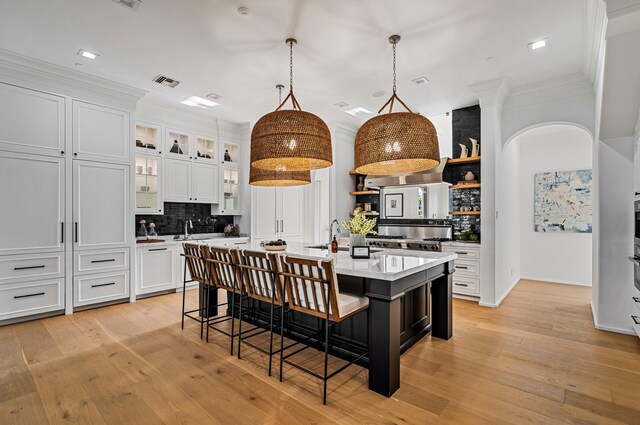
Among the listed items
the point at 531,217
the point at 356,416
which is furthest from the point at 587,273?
the point at 356,416

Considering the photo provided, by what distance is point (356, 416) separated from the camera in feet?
6.54

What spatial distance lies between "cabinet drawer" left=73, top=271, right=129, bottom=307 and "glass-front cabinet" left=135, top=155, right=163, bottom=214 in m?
1.04

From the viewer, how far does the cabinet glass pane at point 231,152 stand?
20.0ft

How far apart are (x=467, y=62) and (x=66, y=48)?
14.4 feet

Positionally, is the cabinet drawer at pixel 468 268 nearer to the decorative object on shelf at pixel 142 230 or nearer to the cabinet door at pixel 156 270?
the cabinet door at pixel 156 270

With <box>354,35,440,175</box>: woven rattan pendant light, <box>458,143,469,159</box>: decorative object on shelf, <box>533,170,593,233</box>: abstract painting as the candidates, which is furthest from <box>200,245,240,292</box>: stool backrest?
<box>533,170,593,233</box>: abstract painting

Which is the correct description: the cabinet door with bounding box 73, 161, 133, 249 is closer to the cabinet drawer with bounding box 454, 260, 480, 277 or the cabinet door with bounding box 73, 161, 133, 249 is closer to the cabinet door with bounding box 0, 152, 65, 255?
the cabinet door with bounding box 0, 152, 65, 255

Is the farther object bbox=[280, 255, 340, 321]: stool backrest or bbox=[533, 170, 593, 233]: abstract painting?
bbox=[533, 170, 593, 233]: abstract painting

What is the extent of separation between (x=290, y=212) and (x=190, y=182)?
2.00m

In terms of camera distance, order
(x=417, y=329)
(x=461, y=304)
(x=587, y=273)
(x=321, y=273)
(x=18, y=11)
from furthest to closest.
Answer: (x=587, y=273) < (x=461, y=304) < (x=417, y=329) < (x=18, y=11) < (x=321, y=273)

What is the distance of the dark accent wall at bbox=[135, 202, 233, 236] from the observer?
5.42 meters

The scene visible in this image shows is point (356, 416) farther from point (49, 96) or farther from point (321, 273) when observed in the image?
point (49, 96)

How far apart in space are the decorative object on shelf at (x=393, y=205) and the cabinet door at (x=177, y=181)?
358 cm

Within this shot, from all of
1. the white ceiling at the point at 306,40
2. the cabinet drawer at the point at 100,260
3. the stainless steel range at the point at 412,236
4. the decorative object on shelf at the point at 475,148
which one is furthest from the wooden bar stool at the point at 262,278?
the decorative object on shelf at the point at 475,148
